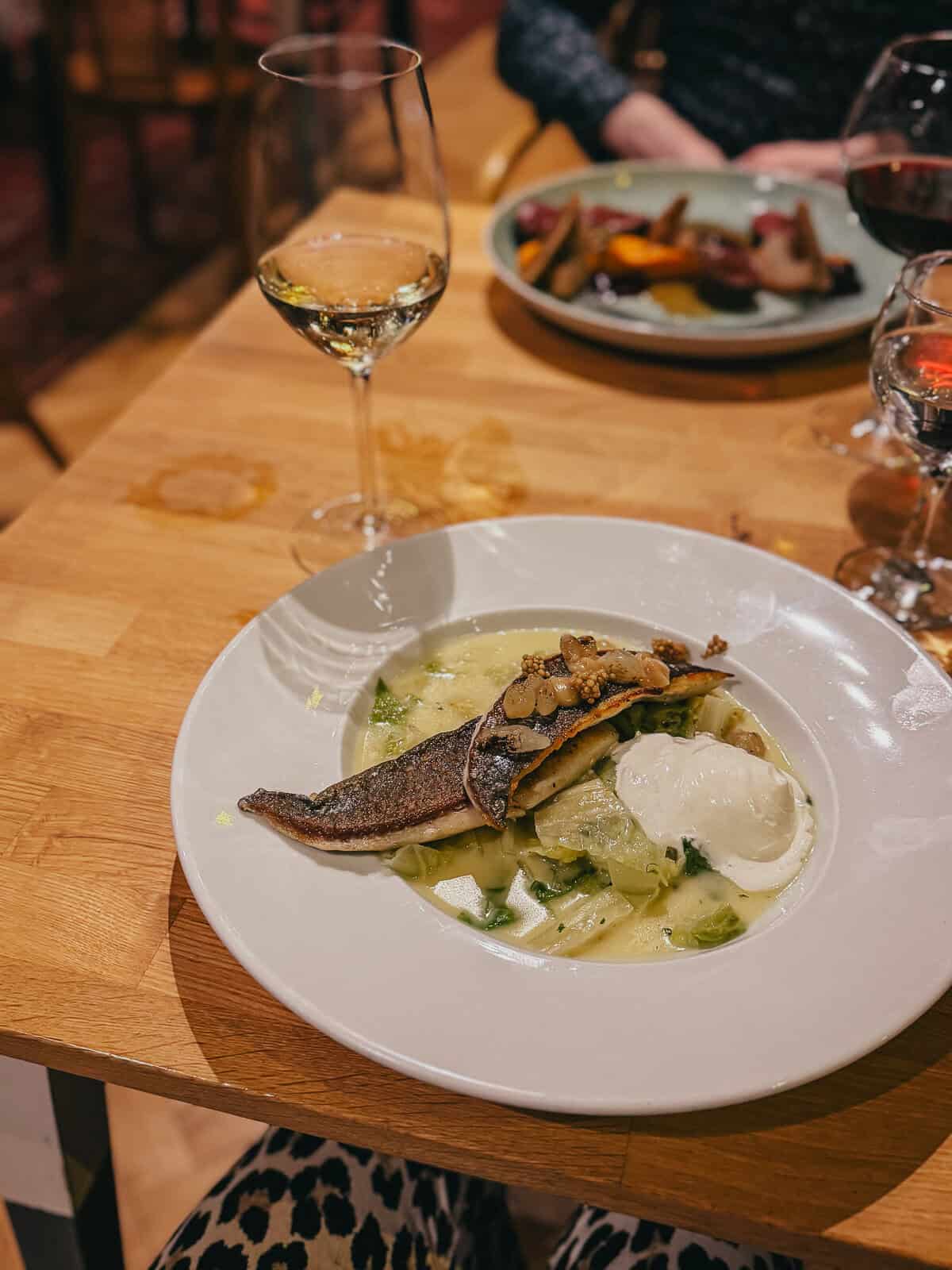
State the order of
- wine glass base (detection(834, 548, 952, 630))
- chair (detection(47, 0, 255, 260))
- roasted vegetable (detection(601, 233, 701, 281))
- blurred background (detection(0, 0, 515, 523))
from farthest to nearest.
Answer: chair (detection(47, 0, 255, 260))
blurred background (detection(0, 0, 515, 523))
roasted vegetable (detection(601, 233, 701, 281))
wine glass base (detection(834, 548, 952, 630))

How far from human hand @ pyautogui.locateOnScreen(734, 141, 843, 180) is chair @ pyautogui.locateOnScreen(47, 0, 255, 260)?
276 cm

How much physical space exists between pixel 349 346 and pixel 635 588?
16.8 inches

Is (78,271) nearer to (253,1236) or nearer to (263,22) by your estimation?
(263,22)

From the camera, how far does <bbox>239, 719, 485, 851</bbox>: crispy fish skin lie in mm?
860

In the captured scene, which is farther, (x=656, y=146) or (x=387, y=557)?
(x=656, y=146)

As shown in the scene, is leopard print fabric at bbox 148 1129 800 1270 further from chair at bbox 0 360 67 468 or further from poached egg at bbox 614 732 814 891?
chair at bbox 0 360 67 468

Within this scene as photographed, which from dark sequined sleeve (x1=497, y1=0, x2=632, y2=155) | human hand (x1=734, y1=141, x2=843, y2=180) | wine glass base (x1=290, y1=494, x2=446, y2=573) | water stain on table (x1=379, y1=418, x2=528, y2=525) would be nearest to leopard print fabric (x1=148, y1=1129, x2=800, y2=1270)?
wine glass base (x1=290, y1=494, x2=446, y2=573)

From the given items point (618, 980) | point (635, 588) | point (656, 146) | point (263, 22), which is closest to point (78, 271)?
point (263, 22)

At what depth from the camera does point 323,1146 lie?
3.90ft

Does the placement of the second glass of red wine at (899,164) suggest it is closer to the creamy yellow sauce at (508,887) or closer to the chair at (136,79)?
the creamy yellow sauce at (508,887)

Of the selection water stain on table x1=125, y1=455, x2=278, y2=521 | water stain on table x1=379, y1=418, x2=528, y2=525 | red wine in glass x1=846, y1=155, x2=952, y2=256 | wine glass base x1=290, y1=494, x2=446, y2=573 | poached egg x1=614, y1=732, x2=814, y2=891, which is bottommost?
water stain on table x1=379, y1=418, x2=528, y2=525

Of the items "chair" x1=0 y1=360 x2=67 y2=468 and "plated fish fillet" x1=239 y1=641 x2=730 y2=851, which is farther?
"chair" x1=0 y1=360 x2=67 y2=468

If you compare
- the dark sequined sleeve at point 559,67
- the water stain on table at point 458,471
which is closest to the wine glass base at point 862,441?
the water stain on table at point 458,471

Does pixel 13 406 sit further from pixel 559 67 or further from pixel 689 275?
pixel 689 275
